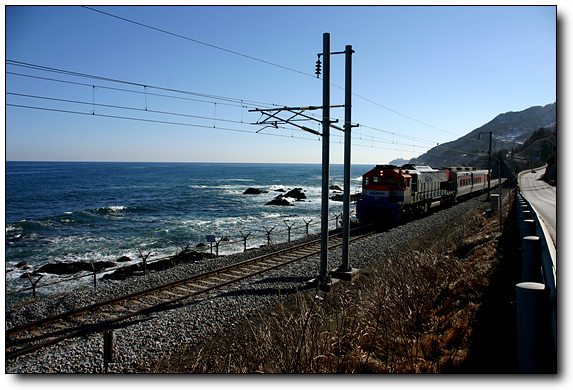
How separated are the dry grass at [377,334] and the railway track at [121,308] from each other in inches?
106

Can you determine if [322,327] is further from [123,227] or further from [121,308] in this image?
[123,227]

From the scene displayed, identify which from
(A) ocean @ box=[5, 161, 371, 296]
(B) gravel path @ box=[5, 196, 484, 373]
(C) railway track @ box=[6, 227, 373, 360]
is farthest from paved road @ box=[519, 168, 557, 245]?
(A) ocean @ box=[5, 161, 371, 296]

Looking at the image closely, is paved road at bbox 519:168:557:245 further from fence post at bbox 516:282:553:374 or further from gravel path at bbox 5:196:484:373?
gravel path at bbox 5:196:484:373

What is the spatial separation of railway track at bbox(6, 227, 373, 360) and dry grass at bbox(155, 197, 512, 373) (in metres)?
2.69

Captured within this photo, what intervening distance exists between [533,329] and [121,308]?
9427 millimetres

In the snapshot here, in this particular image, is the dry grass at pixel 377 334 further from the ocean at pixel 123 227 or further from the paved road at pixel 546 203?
the ocean at pixel 123 227

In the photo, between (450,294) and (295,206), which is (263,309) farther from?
(295,206)

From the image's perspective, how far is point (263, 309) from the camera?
890cm

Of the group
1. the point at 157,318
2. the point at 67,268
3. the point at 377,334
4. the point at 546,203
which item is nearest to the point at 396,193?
the point at 546,203

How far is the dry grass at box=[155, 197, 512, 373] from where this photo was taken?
4.67m

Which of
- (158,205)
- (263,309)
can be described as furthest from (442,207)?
(158,205)

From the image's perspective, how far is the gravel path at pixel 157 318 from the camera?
6672 millimetres

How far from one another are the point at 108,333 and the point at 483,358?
5480mm

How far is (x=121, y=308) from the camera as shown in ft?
31.4
